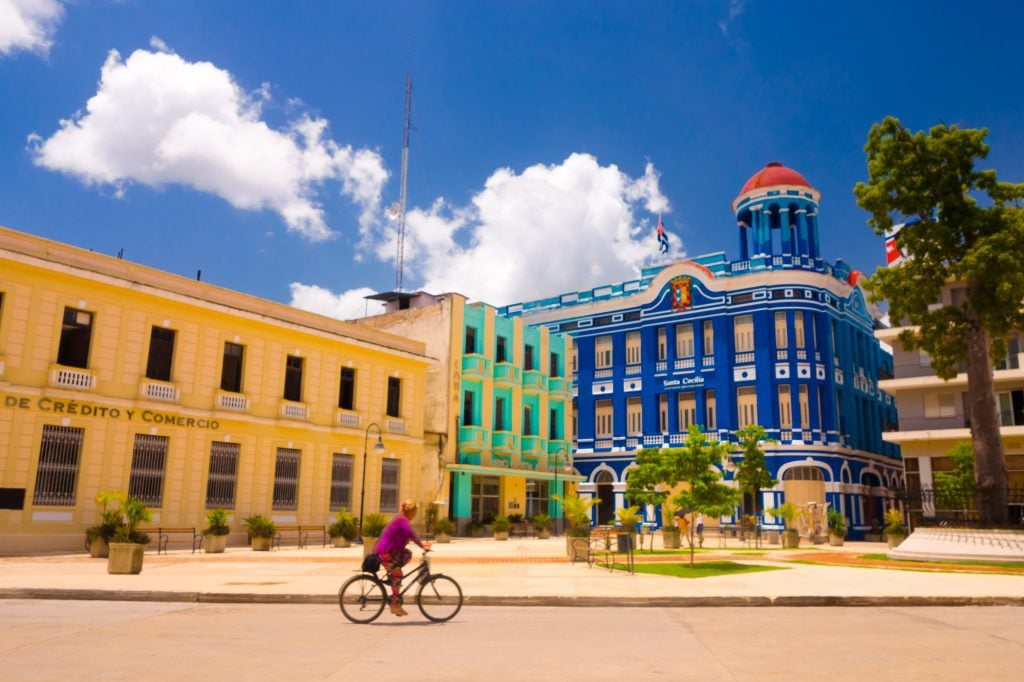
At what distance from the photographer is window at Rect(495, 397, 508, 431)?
43469 mm

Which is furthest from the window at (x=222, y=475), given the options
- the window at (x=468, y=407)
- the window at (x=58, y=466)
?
the window at (x=468, y=407)

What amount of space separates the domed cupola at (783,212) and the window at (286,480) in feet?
98.0

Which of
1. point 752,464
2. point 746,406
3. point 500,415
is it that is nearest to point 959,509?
point 752,464

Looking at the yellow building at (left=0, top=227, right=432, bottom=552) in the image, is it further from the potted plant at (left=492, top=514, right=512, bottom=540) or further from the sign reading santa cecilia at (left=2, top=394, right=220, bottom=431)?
the potted plant at (left=492, top=514, right=512, bottom=540)

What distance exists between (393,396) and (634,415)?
64.0 feet

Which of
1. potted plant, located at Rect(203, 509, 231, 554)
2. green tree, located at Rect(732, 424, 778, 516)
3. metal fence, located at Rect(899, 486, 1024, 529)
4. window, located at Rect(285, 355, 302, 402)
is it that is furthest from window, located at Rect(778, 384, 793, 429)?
potted plant, located at Rect(203, 509, 231, 554)

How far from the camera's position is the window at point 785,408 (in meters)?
45.2

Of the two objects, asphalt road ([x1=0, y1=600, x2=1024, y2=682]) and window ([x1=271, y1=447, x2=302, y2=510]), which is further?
window ([x1=271, y1=447, x2=302, y2=510])

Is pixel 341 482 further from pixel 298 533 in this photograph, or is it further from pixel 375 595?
pixel 375 595

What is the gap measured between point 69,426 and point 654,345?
115 ft

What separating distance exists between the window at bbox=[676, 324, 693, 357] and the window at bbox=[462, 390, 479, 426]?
15031 millimetres

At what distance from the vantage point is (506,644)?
8680mm

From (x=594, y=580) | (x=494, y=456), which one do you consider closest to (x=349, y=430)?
(x=494, y=456)

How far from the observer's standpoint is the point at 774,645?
8.70m
